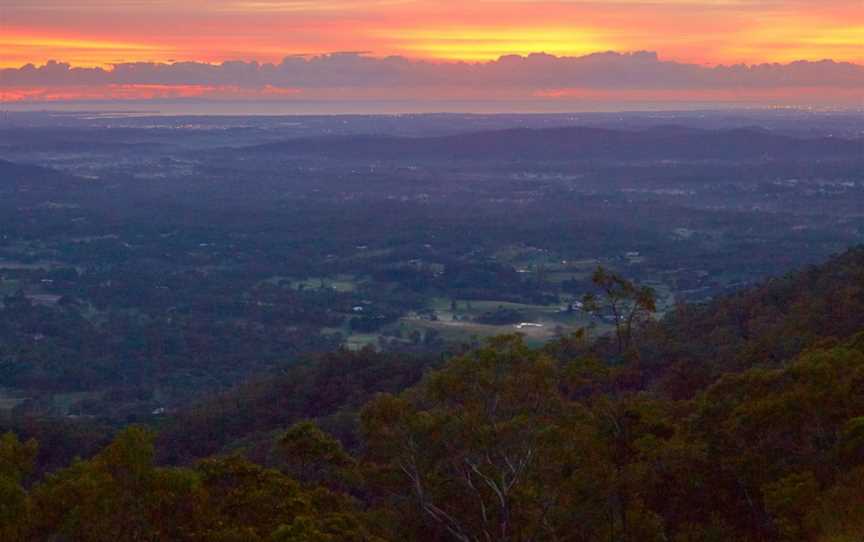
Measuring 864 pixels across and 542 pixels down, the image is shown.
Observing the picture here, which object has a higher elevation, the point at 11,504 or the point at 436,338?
the point at 11,504

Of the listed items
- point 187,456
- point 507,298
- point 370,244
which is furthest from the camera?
point 370,244

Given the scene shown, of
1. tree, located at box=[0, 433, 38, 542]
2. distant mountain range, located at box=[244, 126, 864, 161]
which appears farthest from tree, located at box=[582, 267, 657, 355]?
distant mountain range, located at box=[244, 126, 864, 161]

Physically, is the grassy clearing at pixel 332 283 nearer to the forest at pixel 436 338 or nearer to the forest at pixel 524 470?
the forest at pixel 436 338

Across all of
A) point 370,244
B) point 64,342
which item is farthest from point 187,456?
point 370,244

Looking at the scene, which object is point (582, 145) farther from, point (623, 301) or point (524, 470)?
point (524, 470)

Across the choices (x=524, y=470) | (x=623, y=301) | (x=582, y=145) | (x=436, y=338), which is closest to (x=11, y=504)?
(x=524, y=470)

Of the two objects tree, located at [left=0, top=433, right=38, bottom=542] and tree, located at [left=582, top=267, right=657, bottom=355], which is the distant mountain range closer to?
tree, located at [left=582, top=267, right=657, bottom=355]

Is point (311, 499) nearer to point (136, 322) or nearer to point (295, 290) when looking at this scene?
point (136, 322)

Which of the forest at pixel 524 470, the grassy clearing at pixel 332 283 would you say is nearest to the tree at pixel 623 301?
the forest at pixel 524 470
